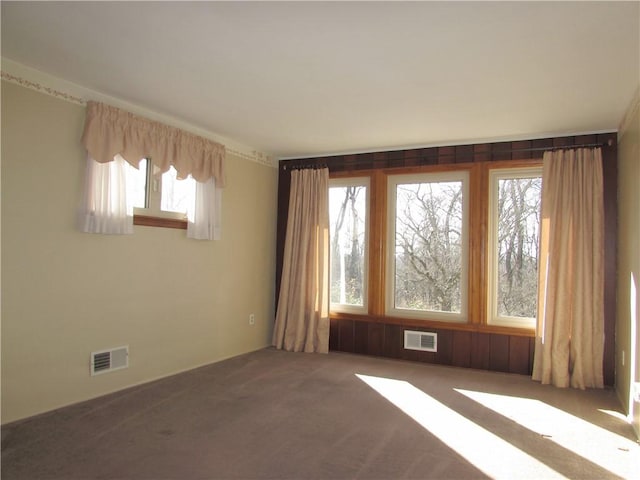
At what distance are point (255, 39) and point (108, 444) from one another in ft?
7.92

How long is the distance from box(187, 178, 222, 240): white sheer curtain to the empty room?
30mm

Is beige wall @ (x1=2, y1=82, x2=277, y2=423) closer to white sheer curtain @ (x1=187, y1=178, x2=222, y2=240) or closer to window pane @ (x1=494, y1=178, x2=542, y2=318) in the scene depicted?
white sheer curtain @ (x1=187, y1=178, x2=222, y2=240)

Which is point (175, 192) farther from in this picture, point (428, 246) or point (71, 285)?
point (428, 246)

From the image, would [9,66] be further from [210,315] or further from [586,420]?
[586,420]

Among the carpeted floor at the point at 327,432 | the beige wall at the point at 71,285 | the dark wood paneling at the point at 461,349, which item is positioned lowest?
the carpeted floor at the point at 327,432

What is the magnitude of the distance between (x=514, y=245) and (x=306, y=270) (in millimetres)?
2187

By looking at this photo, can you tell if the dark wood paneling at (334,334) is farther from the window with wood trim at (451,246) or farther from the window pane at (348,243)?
the window pane at (348,243)

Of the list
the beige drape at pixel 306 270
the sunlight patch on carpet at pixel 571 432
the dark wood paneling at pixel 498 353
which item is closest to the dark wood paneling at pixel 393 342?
the beige drape at pixel 306 270

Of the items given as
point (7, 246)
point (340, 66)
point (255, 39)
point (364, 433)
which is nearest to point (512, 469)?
point (364, 433)

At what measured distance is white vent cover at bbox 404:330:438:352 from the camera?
4.60 meters

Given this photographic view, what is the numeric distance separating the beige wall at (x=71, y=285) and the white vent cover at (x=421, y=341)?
1.93 meters

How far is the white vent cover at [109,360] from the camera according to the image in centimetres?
331

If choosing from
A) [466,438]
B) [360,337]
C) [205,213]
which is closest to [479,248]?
[360,337]

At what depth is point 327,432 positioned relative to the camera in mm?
2803
